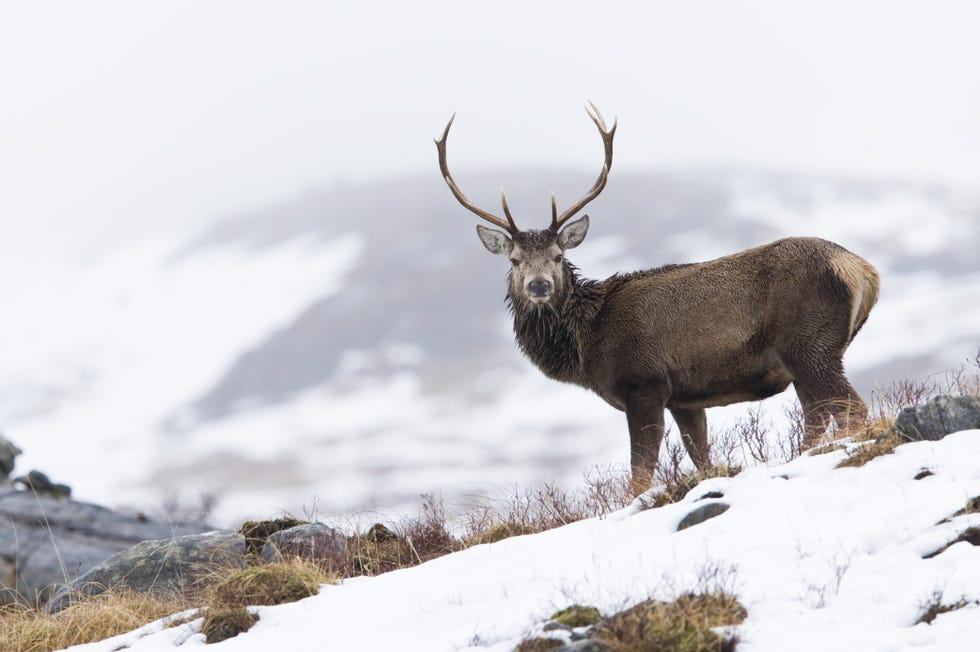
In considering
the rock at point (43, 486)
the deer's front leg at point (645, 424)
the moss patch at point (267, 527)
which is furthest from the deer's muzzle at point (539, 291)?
the rock at point (43, 486)

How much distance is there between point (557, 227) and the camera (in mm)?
11438

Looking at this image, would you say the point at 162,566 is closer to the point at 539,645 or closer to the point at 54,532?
the point at 539,645

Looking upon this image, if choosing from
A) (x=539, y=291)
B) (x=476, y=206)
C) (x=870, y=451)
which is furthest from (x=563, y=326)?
(x=870, y=451)

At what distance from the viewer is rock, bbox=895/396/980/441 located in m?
6.95

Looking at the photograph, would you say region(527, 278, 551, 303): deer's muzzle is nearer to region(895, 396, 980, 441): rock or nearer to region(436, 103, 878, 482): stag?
region(436, 103, 878, 482): stag

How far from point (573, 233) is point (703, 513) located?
16.7ft

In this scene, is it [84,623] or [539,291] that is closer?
[84,623]

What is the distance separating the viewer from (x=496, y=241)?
1144 centimetres

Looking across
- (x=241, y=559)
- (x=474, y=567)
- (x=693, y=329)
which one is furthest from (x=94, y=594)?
(x=693, y=329)

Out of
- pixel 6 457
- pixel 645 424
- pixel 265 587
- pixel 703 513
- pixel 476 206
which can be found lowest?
pixel 703 513

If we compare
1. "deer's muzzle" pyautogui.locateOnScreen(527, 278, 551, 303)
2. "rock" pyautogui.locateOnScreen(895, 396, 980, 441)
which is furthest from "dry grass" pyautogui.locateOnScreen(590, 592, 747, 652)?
"deer's muzzle" pyautogui.locateOnScreen(527, 278, 551, 303)

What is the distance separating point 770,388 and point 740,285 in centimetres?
85

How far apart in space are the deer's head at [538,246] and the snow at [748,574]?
145 inches

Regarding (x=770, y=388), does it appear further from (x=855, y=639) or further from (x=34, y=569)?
(x=34, y=569)
